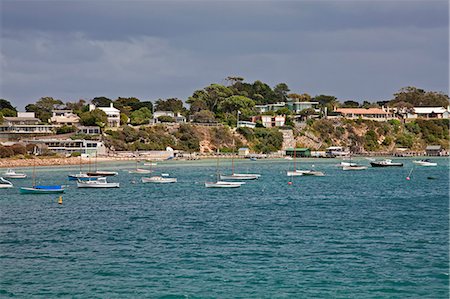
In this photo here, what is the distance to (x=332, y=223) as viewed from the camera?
43.6 m

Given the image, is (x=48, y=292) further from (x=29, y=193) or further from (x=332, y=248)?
(x=29, y=193)

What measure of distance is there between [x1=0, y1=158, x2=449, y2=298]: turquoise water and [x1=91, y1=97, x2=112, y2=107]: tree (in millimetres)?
120234

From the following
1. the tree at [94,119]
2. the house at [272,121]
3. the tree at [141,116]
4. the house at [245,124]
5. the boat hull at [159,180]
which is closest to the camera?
the boat hull at [159,180]

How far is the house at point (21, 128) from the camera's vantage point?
136 m

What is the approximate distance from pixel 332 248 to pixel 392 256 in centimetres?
328

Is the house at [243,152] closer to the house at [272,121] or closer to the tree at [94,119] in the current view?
the house at [272,121]

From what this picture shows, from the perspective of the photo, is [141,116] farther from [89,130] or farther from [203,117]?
[89,130]

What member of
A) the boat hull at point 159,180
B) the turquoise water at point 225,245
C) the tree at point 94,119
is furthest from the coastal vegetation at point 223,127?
the turquoise water at point 225,245

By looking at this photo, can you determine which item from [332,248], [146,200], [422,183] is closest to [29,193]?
[146,200]

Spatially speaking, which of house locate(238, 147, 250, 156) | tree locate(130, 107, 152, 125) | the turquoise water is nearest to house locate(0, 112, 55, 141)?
tree locate(130, 107, 152, 125)

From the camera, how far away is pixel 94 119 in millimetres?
141250

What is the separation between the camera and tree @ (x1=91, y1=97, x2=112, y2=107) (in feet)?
595

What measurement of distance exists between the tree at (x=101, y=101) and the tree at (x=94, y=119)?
3667cm

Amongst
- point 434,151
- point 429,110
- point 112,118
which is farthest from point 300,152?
point 429,110
